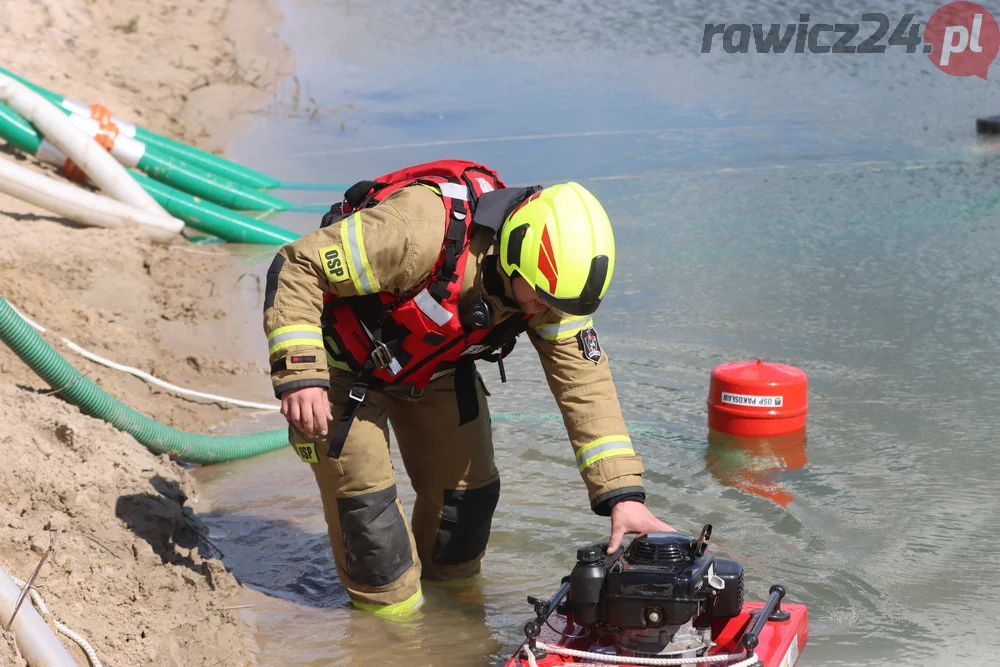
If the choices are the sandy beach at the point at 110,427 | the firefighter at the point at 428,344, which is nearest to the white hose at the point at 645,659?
the firefighter at the point at 428,344

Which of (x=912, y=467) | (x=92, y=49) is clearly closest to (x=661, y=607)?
(x=912, y=467)

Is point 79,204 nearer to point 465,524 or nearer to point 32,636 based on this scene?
point 465,524

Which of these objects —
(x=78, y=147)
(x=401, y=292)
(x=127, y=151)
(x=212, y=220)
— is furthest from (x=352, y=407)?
(x=127, y=151)

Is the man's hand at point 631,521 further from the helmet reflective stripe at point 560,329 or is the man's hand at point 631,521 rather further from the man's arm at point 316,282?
the man's arm at point 316,282

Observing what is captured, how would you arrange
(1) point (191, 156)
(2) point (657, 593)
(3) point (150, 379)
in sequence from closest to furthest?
(2) point (657, 593), (3) point (150, 379), (1) point (191, 156)

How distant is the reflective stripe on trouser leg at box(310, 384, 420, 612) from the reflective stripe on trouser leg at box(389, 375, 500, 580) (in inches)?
7.8

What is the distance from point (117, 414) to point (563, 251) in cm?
263

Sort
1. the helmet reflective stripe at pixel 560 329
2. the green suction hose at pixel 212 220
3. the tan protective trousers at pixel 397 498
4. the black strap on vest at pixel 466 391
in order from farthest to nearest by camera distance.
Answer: the green suction hose at pixel 212 220 < the black strap on vest at pixel 466 391 < the tan protective trousers at pixel 397 498 < the helmet reflective stripe at pixel 560 329

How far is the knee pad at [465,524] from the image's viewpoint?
175 inches

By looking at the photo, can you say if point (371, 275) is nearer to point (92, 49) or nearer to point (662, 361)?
point (662, 361)

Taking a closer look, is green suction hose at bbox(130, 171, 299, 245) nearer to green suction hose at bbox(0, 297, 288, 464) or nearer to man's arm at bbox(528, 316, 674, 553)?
green suction hose at bbox(0, 297, 288, 464)

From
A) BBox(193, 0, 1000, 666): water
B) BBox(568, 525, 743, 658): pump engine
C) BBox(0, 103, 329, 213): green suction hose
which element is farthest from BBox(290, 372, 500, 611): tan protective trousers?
BBox(0, 103, 329, 213): green suction hose

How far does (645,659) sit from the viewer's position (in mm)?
3293

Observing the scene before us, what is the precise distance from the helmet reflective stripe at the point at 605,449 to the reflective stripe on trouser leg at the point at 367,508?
0.72 metres
